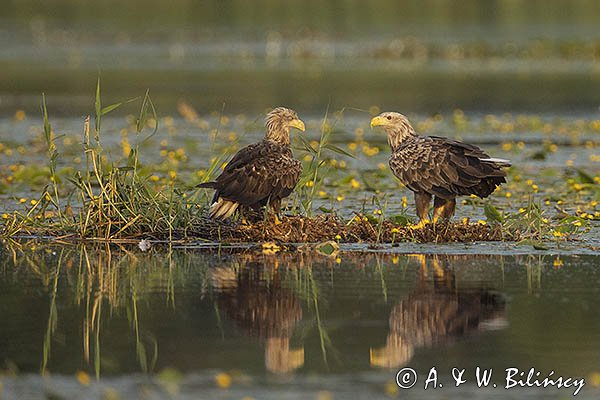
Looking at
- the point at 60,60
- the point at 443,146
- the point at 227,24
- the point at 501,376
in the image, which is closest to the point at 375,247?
the point at 443,146

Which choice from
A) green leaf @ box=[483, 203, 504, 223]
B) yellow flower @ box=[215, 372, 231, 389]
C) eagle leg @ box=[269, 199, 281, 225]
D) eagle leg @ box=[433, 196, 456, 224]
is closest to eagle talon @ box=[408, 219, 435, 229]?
eagle leg @ box=[433, 196, 456, 224]

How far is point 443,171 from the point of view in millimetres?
12406

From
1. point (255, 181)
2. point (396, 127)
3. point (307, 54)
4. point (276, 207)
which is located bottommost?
point (276, 207)

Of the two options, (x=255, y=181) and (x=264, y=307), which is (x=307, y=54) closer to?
(x=255, y=181)

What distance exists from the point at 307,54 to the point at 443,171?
3577cm

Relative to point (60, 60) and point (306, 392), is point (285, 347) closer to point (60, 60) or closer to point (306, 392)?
point (306, 392)

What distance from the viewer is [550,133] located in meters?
24.4

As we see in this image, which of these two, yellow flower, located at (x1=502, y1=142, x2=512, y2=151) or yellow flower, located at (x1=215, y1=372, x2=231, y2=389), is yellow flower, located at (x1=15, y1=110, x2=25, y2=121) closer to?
yellow flower, located at (x1=502, y1=142, x2=512, y2=151)

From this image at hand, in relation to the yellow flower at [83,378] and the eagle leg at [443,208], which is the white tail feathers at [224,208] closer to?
the eagle leg at [443,208]

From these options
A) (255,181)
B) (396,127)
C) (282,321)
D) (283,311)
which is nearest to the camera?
(282,321)

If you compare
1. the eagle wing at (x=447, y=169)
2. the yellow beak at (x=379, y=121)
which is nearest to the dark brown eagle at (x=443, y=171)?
the eagle wing at (x=447, y=169)

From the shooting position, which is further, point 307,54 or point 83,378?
point 307,54

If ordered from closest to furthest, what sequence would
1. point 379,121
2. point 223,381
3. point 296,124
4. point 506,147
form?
point 223,381
point 296,124
point 379,121
point 506,147
